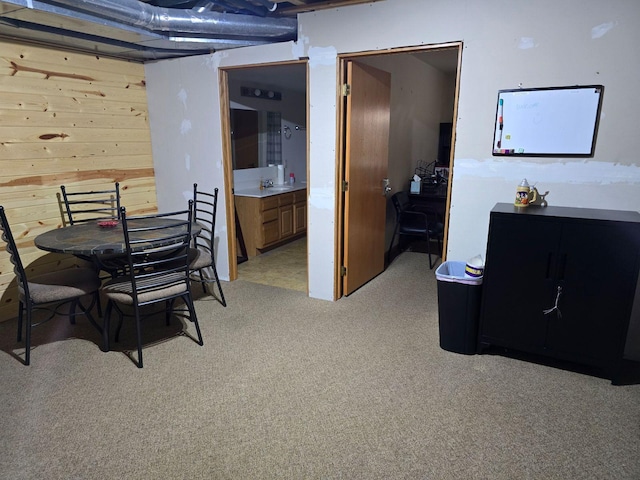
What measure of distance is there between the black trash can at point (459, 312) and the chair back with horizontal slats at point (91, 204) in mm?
2736

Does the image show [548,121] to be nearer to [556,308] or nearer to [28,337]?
[556,308]

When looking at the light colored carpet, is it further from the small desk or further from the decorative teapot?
the small desk

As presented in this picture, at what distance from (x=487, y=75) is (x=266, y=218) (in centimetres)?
294

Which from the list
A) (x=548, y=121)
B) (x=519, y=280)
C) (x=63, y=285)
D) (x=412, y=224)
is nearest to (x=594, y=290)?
(x=519, y=280)

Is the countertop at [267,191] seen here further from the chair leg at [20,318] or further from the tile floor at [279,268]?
the chair leg at [20,318]

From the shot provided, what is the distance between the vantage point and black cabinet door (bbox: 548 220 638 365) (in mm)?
2250

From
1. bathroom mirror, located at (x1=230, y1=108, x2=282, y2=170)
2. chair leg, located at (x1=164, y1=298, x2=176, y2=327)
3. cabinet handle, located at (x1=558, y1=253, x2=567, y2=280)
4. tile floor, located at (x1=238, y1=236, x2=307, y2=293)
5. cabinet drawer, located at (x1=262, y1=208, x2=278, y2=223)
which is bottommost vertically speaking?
tile floor, located at (x1=238, y1=236, x2=307, y2=293)

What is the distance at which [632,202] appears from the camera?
8.02 ft

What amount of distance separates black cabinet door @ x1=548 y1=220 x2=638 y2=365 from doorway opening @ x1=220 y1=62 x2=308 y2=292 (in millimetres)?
2215

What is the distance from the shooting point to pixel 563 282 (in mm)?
2404

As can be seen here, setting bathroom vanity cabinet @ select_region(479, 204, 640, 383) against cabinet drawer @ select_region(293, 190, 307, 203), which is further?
cabinet drawer @ select_region(293, 190, 307, 203)

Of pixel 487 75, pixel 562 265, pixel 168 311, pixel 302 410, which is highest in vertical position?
pixel 487 75

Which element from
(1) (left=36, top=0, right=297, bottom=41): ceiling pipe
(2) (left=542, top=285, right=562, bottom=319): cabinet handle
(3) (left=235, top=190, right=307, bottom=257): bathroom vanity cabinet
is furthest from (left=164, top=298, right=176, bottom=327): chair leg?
(2) (left=542, top=285, right=562, bottom=319): cabinet handle

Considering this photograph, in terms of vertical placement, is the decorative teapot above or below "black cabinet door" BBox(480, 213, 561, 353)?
above
